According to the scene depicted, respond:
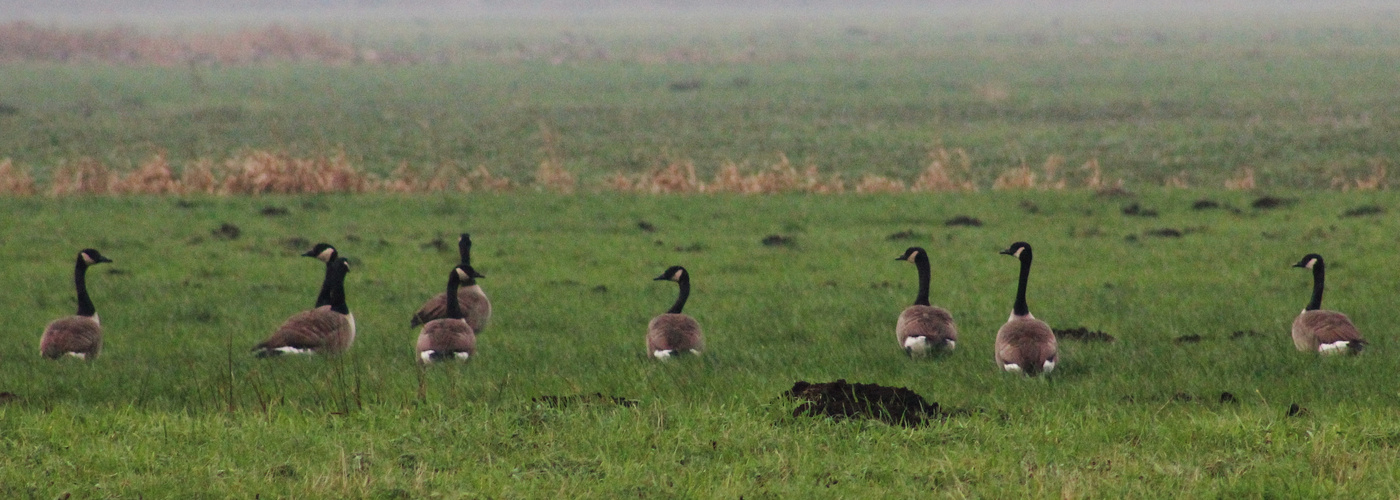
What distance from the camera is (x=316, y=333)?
14.4 m

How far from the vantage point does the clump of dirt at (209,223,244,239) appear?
25203 millimetres

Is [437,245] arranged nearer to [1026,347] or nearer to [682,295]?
[682,295]

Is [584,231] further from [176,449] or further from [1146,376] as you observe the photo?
[176,449]

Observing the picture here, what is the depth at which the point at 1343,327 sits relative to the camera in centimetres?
1330

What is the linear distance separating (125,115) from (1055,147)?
117 ft

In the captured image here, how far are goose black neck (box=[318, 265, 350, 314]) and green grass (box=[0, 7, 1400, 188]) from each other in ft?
65.1

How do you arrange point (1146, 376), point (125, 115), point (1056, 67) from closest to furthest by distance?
point (1146, 376) → point (125, 115) → point (1056, 67)

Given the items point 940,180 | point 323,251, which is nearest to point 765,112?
point 940,180

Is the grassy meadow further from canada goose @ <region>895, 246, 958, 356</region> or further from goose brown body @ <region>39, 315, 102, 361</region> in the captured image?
canada goose @ <region>895, 246, 958, 356</region>

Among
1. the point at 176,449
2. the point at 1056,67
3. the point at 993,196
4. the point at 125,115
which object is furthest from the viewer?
the point at 1056,67

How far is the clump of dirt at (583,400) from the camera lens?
11062mm

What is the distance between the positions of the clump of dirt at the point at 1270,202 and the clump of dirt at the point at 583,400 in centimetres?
2001

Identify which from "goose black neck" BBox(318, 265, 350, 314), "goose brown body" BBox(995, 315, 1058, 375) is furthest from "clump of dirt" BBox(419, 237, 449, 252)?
"goose brown body" BBox(995, 315, 1058, 375)

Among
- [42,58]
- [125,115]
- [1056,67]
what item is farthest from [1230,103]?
[42,58]
